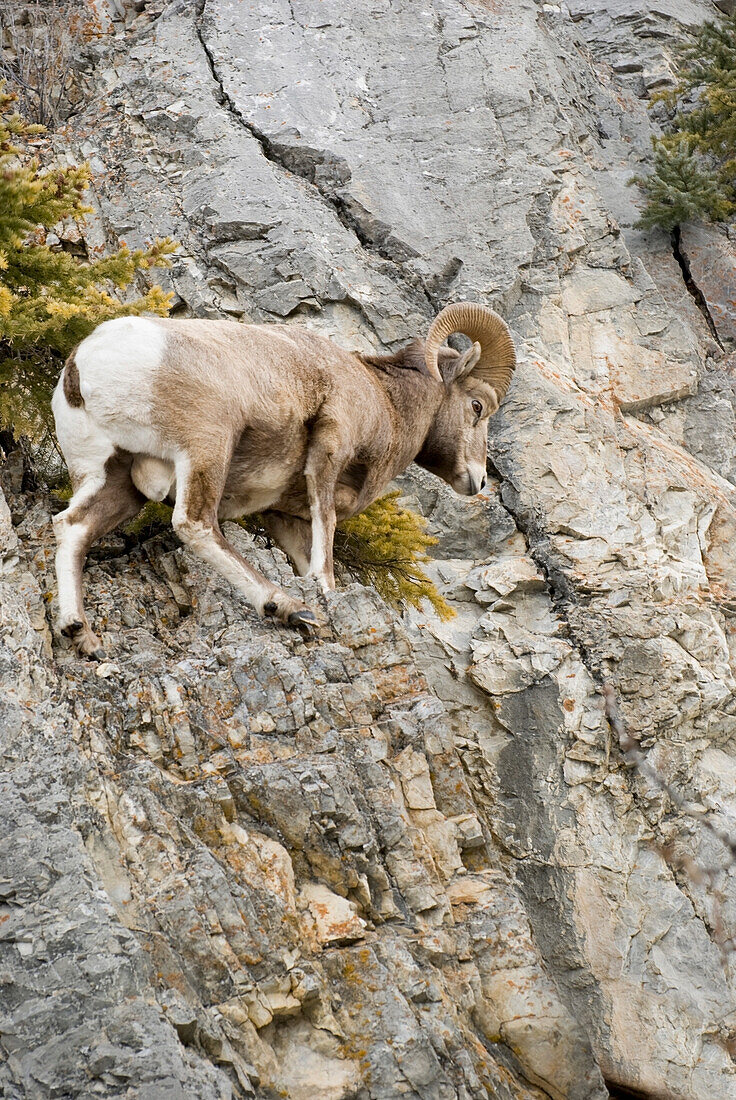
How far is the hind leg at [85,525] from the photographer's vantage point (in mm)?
6270

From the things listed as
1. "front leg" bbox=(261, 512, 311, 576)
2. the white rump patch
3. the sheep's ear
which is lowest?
"front leg" bbox=(261, 512, 311, 576)

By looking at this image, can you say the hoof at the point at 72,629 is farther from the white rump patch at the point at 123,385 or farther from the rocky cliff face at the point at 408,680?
the white rump patch at the point at 123,385

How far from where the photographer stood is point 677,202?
1287 centimetres

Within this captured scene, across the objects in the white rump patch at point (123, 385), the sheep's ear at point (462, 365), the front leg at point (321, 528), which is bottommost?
the front leg at point (321, 528)

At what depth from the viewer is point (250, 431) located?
7.15m

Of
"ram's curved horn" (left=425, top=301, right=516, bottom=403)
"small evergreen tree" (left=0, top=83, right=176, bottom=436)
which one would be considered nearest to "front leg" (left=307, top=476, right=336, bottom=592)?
"ram's curved horn" (left=425, top=301, right=516, bottom=403)

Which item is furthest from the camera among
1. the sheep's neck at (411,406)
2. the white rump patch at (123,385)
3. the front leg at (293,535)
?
the sheep's neck at (411,406)

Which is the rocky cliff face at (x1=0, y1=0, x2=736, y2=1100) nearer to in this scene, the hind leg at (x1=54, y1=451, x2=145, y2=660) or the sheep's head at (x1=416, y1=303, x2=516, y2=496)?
the hind leg at (x1=54, y1=451, x2=145, y2=660)

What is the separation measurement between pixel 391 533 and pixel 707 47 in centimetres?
1066

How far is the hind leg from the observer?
20.6 ft

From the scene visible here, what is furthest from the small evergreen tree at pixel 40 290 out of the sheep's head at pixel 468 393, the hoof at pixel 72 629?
the sheep's head at pixel 468 393

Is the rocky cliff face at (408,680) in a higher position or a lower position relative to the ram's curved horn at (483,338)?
lower

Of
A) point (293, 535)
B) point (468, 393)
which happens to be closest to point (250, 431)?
point (293, 535)

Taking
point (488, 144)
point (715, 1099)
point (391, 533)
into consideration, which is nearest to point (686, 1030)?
point (715, 1099)
